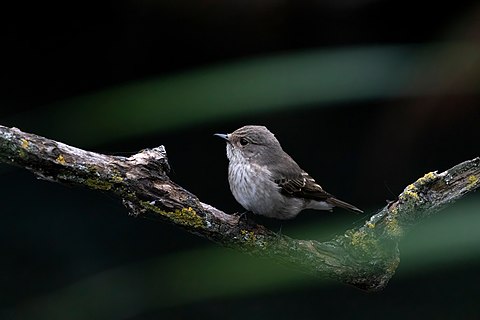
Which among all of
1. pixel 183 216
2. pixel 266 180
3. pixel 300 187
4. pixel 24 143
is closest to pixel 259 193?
pixel 266 180

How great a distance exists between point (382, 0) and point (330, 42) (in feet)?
1.55

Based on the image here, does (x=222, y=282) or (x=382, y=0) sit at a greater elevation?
(x=382, y=0)

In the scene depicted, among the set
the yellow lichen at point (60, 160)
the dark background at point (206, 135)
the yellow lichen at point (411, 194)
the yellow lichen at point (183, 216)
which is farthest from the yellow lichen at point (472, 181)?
the yellow lichen at point (60, 160)

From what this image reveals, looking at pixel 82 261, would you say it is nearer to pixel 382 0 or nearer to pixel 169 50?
pixel 169 50

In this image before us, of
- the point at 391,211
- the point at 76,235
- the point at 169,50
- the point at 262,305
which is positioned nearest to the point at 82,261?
the point at 76,235

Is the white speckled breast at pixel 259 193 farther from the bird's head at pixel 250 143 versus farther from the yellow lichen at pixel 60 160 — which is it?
the yellow lichen at pixel 60 160

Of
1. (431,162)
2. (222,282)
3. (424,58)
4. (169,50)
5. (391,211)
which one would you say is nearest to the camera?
(222,282)

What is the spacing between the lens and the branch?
69.4 inches

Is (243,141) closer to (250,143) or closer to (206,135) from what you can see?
(250,143)

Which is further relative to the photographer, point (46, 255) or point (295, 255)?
point (46, 255)

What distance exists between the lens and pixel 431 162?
4168 millimetres

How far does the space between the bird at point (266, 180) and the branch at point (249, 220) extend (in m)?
0.50

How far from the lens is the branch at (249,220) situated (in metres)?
1.76

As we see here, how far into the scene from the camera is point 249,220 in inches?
82.0
